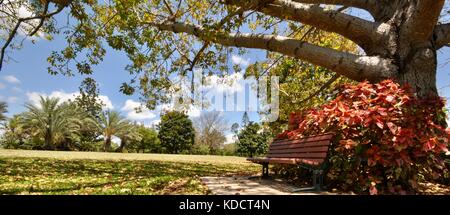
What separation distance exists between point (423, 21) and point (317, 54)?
2.36 meters

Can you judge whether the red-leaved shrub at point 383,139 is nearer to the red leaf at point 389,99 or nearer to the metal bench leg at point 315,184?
the red leaf at point 389,99

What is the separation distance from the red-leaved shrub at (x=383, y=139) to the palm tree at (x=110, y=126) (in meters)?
41.2

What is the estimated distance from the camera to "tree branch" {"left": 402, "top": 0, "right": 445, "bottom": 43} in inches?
302

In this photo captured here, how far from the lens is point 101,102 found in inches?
463

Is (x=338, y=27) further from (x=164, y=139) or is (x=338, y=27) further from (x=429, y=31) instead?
(x=164, y=139)

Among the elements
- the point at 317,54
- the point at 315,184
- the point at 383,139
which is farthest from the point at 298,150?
the point at 317,54

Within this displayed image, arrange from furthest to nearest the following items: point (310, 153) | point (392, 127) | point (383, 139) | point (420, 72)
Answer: point (420, 72)
point (310, 153)
point (383, 139)
point (392, 127)

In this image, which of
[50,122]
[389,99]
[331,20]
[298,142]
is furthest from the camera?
[50,122]

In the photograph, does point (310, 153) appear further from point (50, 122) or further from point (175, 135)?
point (175, 135)

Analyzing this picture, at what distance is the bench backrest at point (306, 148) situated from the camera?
19.6 ft

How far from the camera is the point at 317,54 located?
29.6ft

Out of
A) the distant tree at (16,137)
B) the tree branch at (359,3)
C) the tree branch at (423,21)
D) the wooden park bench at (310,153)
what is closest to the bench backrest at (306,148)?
the wooden park bench at (310,153)

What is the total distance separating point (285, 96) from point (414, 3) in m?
8.49

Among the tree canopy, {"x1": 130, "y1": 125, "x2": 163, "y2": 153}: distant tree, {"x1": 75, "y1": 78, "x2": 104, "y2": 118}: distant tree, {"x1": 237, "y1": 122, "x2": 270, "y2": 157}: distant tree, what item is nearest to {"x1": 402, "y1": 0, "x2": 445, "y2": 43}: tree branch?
the tree canopy
